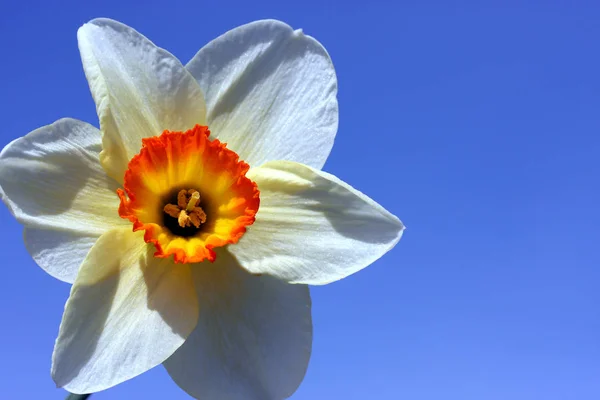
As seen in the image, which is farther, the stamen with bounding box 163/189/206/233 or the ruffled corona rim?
the stamen with bounding box 163/189/206/233

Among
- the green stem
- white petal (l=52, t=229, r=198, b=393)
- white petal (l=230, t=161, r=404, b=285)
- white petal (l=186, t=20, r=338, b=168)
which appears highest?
white petal (l=186, t=20, r=338, b=168)

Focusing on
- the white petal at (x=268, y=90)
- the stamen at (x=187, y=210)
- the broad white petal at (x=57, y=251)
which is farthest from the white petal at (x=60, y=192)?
the white petal at (x=268, y=90)

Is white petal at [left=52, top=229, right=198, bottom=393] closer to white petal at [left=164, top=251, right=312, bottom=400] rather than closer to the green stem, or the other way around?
the green stem

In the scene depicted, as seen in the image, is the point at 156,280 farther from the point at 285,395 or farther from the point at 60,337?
the point at 285,395

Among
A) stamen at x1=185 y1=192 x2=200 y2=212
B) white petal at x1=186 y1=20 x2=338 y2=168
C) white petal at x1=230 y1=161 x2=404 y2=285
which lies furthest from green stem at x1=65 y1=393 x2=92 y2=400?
white petal at x1=186 y1=20 x2=338 y2=168

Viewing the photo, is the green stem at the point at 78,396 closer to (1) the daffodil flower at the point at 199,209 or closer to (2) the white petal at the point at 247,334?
(1) the daffodil flower at the point at 199,209

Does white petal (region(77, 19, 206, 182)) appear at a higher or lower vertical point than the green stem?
higher
